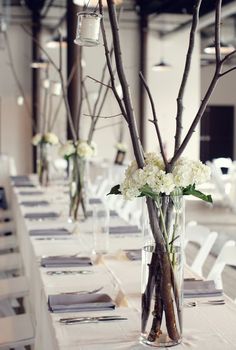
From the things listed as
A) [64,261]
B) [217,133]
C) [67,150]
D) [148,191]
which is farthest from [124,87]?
[217,133]

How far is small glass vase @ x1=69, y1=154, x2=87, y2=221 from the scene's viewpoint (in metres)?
4.27

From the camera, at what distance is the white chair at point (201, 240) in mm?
3455

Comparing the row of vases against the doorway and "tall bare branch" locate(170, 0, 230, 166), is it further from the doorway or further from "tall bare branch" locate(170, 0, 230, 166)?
the doorway

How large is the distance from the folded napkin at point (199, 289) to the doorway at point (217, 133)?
16534 millimetres

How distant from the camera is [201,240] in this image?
12.1ft

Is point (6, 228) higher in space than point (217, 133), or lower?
lower

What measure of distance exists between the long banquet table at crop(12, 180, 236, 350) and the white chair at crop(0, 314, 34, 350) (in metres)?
0.09

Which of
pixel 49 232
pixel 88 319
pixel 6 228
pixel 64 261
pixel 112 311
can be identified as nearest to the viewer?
pixel 88 319

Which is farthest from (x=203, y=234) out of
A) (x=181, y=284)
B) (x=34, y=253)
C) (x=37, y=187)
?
(x=37, y=187)

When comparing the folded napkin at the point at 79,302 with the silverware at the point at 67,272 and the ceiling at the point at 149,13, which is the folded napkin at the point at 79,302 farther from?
the ceiling at the point at 149,13

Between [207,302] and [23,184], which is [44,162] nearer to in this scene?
[23,184]

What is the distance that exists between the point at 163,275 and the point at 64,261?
45.0 inches

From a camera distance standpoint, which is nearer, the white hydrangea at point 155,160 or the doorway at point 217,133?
the white hydrangea at point 155,160

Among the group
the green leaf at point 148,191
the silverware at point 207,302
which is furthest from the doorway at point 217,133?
the green leaf at point 148,191
